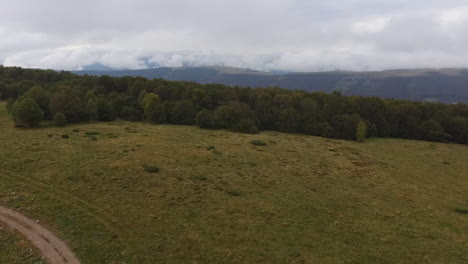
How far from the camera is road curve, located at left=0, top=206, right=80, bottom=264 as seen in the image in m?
17.6

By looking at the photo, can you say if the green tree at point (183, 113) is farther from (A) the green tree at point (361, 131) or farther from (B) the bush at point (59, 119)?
(A) the green tree at point (361, 131)

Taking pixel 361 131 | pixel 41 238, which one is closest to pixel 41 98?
pixel 41 238

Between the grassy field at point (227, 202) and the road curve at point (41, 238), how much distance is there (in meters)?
0.55

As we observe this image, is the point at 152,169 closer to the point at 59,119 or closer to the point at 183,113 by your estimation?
the point at 59,119

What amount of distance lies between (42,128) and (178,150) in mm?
36100

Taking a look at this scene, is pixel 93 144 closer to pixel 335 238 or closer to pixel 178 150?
pixel 178 150

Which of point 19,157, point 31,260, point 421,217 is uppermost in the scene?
point 19,157

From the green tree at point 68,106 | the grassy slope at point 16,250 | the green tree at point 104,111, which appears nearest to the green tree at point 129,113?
the green tree at point 104,111

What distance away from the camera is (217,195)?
29.7 meters

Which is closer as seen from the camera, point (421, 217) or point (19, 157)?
point (421, 217)

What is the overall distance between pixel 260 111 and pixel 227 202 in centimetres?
A: 6437

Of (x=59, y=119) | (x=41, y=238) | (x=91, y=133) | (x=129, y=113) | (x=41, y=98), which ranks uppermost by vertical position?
(x=41, y=98)

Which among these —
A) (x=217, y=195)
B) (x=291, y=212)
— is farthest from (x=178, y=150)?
(x=291, y=212)

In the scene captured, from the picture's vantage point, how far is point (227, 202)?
28219mm
